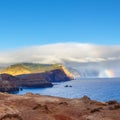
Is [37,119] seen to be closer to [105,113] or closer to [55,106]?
[105,113]

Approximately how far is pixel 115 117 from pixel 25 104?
79.0ft

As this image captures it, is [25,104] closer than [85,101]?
Yes

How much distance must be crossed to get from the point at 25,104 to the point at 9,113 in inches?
931

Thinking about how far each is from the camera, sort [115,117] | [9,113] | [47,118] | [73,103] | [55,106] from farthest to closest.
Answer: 1. [73,103]
2. [55,106]
3. [115,117]
4. [47,118]
5. [9,113]

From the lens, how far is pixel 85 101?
7662 cm

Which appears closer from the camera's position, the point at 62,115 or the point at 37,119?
the point at 37,119

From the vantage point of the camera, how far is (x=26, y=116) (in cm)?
4672

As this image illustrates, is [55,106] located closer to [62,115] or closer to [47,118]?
[62,115]

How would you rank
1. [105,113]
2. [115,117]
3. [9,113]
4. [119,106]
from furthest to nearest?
[119,106]
[105,113]
[115,117]
[9,113]


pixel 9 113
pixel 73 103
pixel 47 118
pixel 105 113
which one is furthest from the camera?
pixel 73 103

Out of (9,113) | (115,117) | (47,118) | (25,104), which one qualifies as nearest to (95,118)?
(115,117)

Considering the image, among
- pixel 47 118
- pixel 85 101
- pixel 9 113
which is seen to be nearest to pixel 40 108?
pixel 47 118

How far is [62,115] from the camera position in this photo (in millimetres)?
53312

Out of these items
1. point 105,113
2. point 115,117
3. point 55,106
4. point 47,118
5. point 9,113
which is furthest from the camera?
point 55,106
